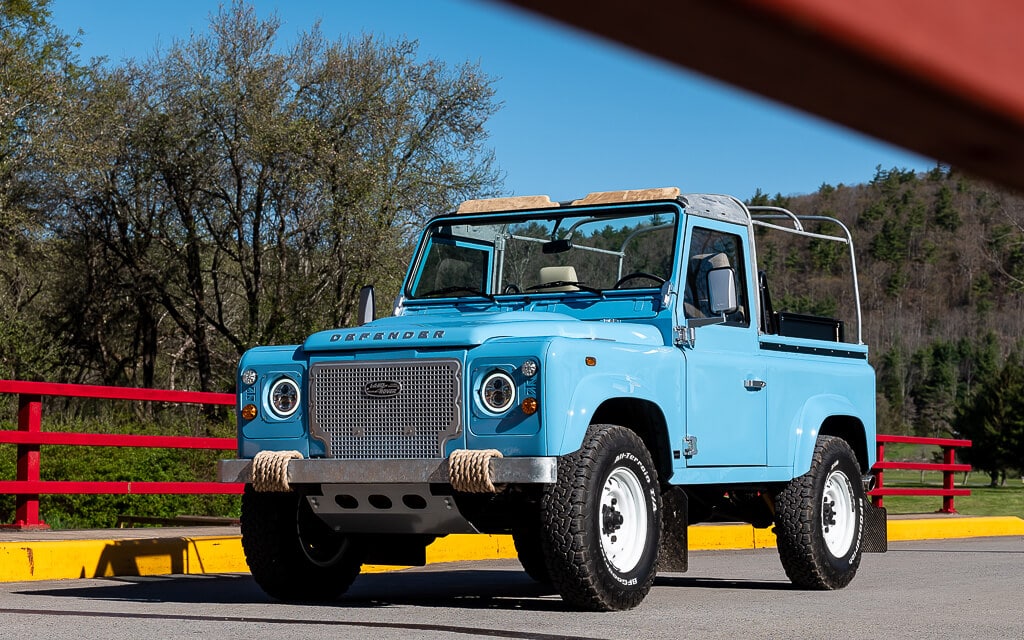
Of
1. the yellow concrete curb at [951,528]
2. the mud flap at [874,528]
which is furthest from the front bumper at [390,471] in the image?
the yellow concrete curb at [951,528]

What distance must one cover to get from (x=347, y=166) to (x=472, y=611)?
2507 centimetres

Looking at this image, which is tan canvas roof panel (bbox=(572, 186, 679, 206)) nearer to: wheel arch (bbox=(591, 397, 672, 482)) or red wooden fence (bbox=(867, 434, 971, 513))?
wheel arch (bbox=(591, 397, 672, 482))

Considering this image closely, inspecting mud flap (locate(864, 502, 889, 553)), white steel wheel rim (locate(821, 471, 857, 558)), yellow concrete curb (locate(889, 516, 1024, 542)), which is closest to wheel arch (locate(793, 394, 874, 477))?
white steel wheel rim (locate(821, 471, 857, 558))

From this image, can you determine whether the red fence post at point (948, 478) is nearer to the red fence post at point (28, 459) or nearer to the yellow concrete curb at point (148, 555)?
the yellow concrete curb at point (148, 555)

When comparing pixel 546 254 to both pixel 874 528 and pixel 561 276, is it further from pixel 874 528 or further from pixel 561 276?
pixel 874 528

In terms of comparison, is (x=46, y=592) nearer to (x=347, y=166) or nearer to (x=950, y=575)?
(x=950, y=575)

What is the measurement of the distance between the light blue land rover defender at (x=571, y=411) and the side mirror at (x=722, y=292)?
1cm

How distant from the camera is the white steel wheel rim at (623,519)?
7.50 meters

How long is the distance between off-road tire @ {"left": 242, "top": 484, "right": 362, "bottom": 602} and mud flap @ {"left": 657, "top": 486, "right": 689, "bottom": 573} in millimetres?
1818

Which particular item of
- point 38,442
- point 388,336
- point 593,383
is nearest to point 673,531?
point 593,383

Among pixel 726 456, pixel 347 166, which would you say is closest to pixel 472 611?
pixel 726 456

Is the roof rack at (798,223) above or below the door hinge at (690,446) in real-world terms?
above

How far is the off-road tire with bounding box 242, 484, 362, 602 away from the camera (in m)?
8.10

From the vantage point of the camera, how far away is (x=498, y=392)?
741 centimetres
